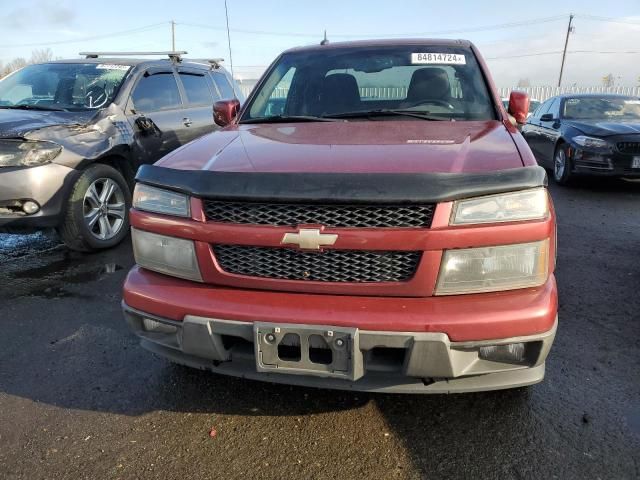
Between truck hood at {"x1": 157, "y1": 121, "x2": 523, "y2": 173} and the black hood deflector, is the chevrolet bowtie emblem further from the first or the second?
truck hood at {"x1": 157, "y1": 121, "x2": 523, "y2": 173}

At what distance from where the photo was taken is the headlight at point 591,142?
7426 millimetres

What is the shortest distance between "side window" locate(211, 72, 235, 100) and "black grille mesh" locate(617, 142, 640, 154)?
5.66 m

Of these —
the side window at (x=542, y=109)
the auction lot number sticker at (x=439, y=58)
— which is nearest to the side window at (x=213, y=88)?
the auction lot number sticker at (x=439, y=58)

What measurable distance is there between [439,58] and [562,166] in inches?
224

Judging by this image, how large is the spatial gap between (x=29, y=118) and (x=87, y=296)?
185cm

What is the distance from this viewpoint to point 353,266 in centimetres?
208

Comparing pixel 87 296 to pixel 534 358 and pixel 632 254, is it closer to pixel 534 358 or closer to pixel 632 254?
pixel 534 358

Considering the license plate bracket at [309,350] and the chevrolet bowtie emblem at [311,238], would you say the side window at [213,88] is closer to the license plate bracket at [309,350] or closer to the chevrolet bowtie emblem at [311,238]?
the chevrolet bowtie emblem at [311,238]

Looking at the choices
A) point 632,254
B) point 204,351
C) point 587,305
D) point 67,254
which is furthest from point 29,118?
point 632,254

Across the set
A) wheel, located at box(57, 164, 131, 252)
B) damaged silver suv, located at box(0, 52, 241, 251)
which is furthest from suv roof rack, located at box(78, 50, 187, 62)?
wheel, located at box(57, 164, 131, 252)

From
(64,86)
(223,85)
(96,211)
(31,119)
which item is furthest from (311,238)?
(223,85)

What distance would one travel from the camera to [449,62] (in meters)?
3.52

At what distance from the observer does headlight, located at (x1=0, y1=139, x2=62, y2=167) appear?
423cm

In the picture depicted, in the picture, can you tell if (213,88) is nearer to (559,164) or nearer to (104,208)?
(104,208)
